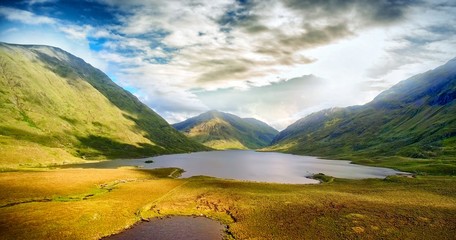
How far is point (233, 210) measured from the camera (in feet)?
181

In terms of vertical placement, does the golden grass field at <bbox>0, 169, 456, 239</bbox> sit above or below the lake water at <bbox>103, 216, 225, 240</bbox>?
above

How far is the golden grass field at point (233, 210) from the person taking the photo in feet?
137

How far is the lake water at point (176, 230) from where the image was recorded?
41562mm

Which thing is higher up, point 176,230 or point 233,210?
point 233,210

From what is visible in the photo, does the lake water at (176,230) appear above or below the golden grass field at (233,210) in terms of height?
below

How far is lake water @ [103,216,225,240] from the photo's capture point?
4156 cm

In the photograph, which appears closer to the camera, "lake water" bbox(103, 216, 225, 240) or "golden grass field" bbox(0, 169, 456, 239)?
"lake water" bbox(103, 216, 225, 240)

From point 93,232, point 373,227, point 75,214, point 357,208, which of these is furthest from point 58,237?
point 357,208

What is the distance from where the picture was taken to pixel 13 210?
47281 millimetres

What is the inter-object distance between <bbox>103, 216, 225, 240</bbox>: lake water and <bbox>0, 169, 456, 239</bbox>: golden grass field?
88.5 inches

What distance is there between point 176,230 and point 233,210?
46.1 ft

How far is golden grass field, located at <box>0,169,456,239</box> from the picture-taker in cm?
4172

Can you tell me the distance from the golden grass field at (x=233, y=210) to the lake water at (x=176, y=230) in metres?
2.25

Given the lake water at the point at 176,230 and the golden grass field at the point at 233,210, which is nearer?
the lake water at the point at 176,230
